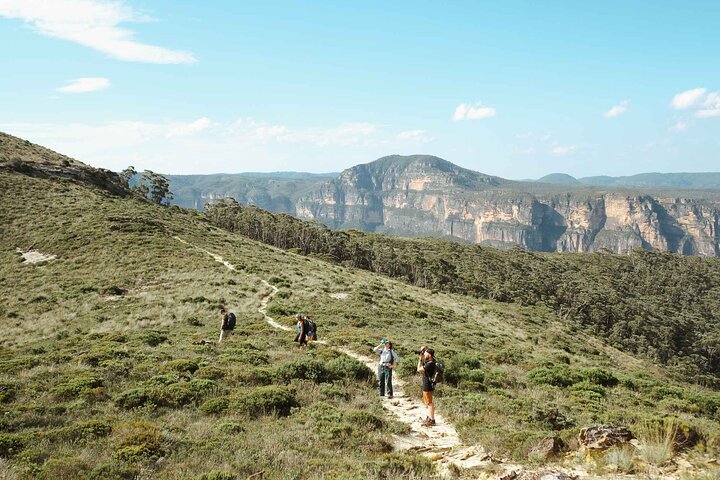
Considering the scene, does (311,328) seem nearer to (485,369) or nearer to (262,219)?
(485,369)

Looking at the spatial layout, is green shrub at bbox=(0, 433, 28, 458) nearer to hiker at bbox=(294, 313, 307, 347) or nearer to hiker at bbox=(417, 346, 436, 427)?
hiker at bbox=(417, 346, 436, 427)

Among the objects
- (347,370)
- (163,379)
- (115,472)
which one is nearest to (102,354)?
(163,379)

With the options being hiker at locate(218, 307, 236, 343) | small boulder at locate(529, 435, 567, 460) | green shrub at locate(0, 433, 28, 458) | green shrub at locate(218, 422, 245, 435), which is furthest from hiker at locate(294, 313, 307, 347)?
small boulder at locate(529, 435, 567, 460)

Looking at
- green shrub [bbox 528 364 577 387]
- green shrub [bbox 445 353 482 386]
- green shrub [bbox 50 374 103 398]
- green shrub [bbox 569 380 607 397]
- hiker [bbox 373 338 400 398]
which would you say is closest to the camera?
green shrub [bbox 50 374 103 398]

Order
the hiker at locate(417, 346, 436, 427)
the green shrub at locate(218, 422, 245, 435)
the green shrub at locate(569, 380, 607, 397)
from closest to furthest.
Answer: the green shrub at locate(218, 422, 245, 435)
the hiker at locate(417, 346, 436, 427)
the green shrub at locate(569, 380, 607, 397)

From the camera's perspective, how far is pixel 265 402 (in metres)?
11.9

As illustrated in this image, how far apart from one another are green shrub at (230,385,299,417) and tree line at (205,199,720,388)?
63.2 m

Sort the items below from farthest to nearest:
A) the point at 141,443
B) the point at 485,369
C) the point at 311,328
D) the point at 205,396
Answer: the point at 311,328 → the point at 485,369 → the point at 205,396 → the point at 141,443

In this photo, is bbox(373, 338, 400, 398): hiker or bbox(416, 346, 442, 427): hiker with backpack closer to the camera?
bbox(416, 346, 442, 427): hiker with backpack

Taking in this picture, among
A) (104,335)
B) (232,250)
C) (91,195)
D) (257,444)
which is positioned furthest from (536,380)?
(91,195)

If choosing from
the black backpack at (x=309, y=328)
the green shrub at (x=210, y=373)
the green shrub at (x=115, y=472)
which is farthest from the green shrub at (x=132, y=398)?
the black backpack at (x=309, y=328)

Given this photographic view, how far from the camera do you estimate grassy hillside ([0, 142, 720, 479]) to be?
8609 millimetres

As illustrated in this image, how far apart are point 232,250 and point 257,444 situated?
47.6m

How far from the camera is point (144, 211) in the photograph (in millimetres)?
62594
